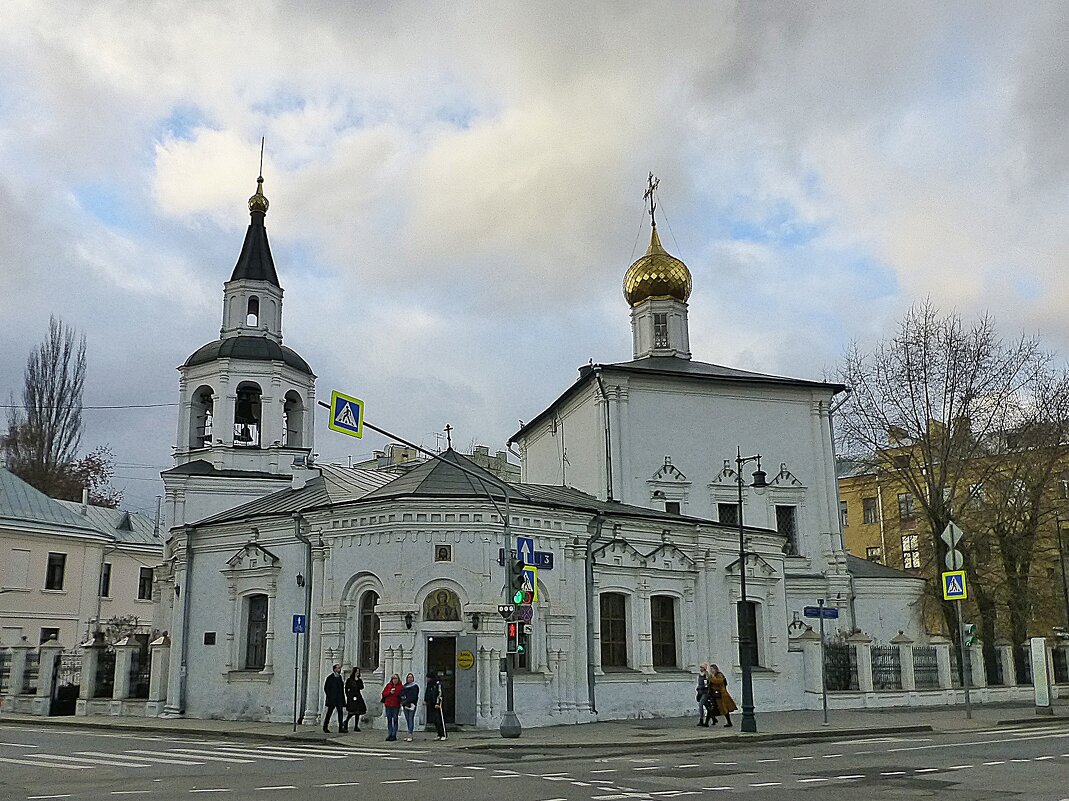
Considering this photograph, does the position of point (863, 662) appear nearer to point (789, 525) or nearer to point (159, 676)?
point (789, 525)

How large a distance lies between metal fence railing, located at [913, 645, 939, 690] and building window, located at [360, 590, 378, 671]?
1644cm

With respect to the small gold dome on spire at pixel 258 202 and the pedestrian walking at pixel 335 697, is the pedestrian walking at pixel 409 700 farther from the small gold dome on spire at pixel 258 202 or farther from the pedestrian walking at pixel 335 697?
the small gold dome on spire at pixel 258 202

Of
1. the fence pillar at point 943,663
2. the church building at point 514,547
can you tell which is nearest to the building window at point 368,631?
the church building at point 514,547

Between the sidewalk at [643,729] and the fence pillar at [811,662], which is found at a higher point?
the fence pillar at [811,662]

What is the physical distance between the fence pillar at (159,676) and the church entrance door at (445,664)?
8.50 metres

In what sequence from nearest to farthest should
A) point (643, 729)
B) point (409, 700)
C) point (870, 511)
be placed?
point (409, 700) → point (643, 729) → point (870, 511)

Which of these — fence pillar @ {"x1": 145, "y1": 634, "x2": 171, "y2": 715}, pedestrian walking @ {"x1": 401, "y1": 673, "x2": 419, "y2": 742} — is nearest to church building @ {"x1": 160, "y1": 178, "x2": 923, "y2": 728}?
fence pillar @ {"x1": 145, "y1": 634, "x2": 171, "y2": 715}

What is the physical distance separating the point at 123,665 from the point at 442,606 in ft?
35.3

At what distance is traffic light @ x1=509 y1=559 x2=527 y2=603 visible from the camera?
2133 cm

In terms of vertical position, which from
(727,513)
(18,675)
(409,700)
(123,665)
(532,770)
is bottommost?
(532,770)

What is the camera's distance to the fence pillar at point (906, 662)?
99.5ft

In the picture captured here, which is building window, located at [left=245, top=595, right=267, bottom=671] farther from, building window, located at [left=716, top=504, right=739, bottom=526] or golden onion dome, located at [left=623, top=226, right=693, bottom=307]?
golden onion dome, located at [left=623, top=226, right=693, bottom=307]

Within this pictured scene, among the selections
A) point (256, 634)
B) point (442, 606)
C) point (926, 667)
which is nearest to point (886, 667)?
point (926, 667)

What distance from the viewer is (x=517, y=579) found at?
21.5 meters
